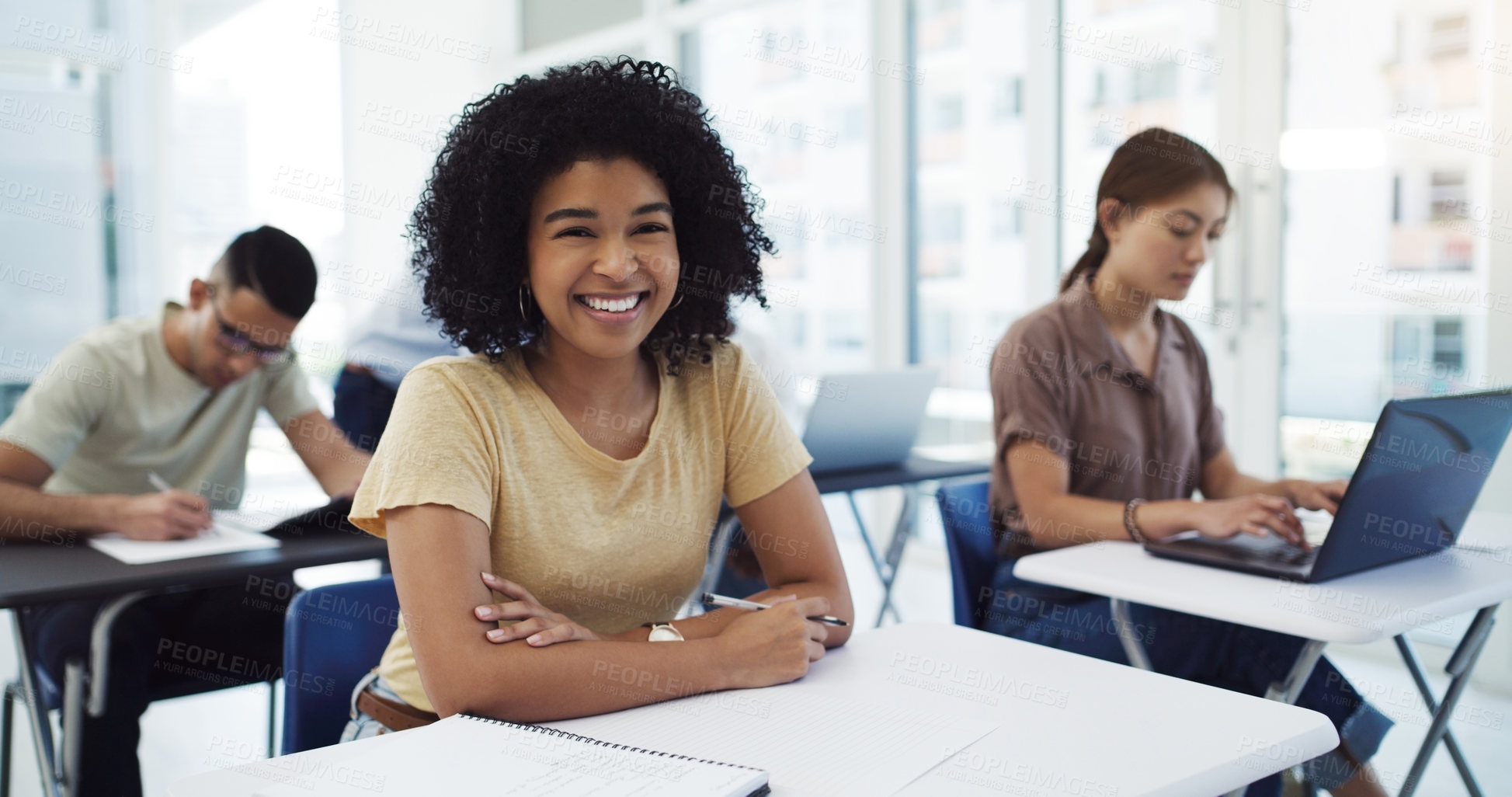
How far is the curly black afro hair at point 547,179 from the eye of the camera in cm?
148

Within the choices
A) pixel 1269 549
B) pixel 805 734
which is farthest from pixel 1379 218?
pixel 805 734

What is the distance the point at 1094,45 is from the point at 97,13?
18.2 ft

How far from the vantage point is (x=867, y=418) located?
2998mm

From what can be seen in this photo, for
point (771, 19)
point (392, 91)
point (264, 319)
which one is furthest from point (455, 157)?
point (392, 91)

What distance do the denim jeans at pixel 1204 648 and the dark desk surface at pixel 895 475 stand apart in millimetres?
861

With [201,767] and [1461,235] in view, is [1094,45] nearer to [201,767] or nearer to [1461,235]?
[1461,235]

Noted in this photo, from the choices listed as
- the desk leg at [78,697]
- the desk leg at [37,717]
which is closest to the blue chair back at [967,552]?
the desk leg at [78,697]

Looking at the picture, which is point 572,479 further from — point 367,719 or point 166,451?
point 166,451

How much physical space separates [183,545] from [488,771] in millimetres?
1373

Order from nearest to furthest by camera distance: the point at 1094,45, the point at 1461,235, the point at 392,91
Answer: the point at 1461,235 → the point at 1094,45 → the point at 392,91

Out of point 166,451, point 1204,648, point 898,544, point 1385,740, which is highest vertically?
point 166,451

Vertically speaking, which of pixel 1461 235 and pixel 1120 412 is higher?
pixel 1461 235

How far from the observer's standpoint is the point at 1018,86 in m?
4.52

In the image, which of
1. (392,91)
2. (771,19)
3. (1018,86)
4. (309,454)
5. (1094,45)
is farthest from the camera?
(392,91)
